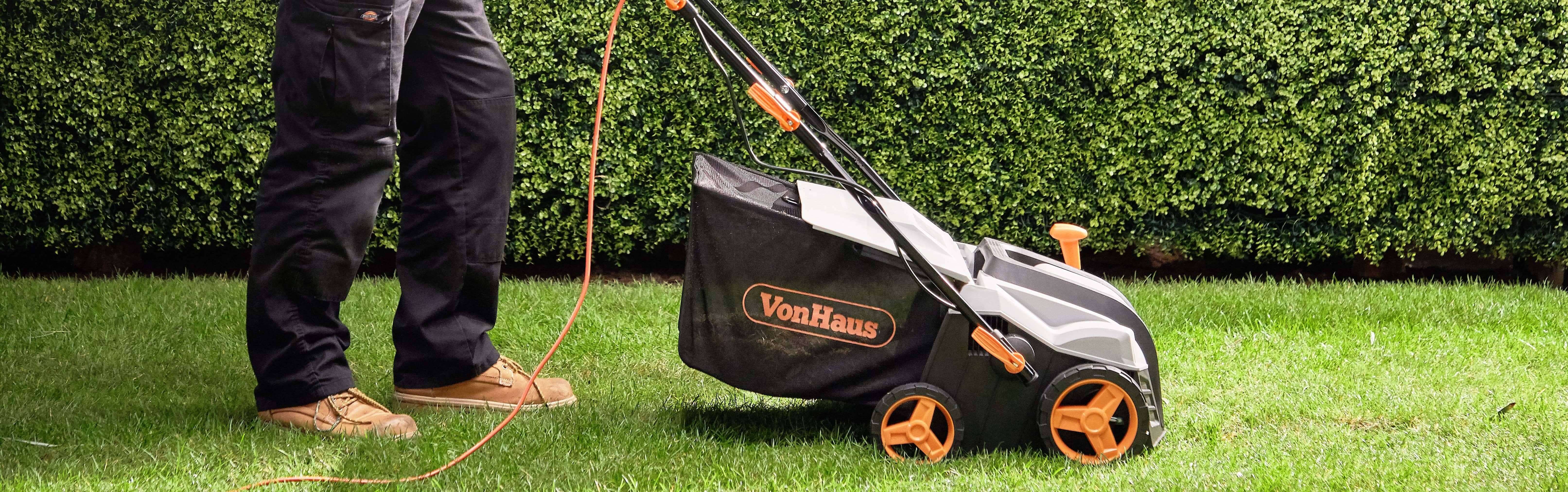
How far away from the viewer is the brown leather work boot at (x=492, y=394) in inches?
102

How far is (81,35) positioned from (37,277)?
1022mm

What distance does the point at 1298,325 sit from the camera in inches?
138

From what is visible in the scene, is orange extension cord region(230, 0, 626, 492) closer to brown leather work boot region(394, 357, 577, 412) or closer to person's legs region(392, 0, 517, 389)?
brown leather work boot region(394, 357, 577, 412)

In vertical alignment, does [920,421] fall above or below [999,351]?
below

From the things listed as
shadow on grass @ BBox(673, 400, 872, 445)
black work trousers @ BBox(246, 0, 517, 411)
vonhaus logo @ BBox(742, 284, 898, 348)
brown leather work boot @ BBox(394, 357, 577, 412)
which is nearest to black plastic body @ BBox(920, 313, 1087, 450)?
vonhaus logo @ BBox(742, 284, 898, 348)

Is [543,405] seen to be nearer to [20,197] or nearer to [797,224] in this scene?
[797,224]

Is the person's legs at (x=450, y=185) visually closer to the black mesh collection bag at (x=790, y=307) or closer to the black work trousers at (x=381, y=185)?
the black work trousers at (x=381, y=185)

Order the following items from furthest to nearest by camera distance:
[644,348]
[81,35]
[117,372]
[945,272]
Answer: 1. [81,35]
2. [644,348]
3. [117,372]
4. [945,272]

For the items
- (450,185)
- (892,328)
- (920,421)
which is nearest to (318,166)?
(450,185)

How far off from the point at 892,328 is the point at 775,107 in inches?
18.5

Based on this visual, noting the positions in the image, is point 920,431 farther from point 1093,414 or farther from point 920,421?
point 1093,414

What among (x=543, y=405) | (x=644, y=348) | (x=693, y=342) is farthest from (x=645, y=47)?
(x=693, y=342)

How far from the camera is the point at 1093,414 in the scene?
2119 mm

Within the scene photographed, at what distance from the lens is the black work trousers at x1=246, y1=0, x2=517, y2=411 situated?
2131 mm
